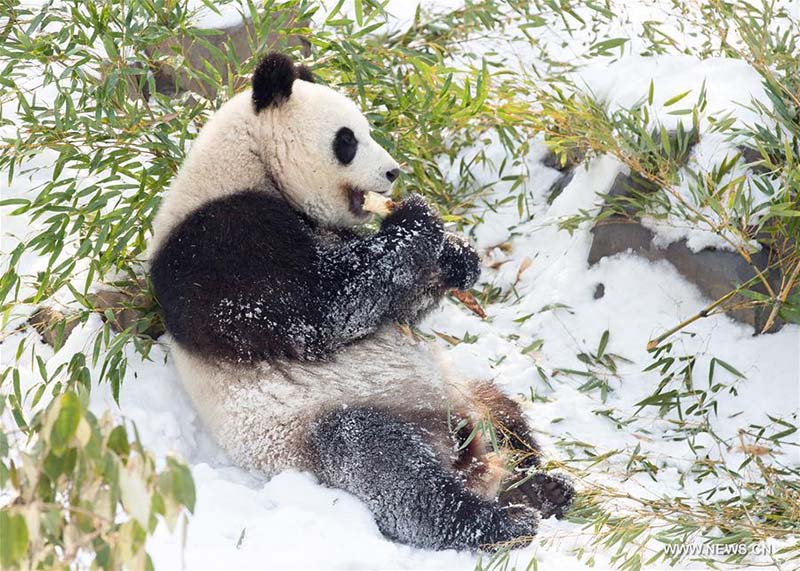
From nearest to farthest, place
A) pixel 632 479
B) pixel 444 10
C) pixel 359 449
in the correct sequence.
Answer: pixel 359 449 < pixel 632 479 < pixel 444 10

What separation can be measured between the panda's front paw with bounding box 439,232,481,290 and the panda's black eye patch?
0.49 metres

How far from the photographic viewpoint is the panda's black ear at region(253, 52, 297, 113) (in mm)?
3623

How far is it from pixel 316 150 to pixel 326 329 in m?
0.73

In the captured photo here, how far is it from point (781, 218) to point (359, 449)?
2037mm

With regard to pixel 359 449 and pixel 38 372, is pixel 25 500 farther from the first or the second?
pixel 38 372

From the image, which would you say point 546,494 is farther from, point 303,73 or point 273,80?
point 303,73

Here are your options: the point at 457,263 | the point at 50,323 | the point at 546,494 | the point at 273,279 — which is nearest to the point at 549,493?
the point at 546,494

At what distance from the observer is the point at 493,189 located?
576cm

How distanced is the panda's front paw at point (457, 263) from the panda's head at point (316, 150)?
0.33m

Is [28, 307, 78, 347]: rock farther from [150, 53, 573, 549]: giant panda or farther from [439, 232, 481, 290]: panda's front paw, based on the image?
[439, 232, 481, 290]: panda's front paw

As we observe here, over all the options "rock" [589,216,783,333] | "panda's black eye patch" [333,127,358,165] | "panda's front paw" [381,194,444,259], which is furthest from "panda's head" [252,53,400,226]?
"rock" [589,216,783,333]

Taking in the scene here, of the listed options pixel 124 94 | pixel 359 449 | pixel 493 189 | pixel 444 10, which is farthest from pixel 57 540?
pixel 444 10

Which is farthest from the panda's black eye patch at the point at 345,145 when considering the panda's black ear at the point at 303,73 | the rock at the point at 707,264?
the rock at the point at 707,264

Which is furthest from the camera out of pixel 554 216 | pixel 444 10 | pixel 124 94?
pixel 444 10
